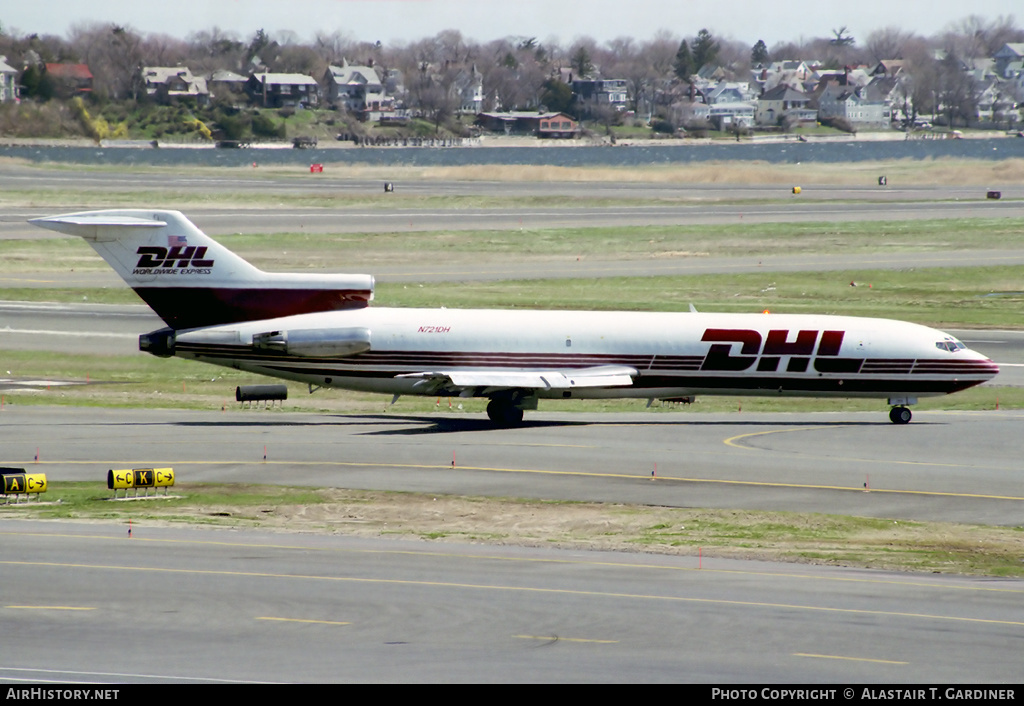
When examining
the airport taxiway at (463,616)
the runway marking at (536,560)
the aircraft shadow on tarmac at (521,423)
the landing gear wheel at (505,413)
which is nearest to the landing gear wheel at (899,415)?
the aircraft shadow on tarmac at (521,423)

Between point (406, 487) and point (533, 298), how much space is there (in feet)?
124

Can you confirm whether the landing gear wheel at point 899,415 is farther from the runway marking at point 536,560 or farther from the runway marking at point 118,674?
the runway marking at point 118,674

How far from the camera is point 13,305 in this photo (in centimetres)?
7025

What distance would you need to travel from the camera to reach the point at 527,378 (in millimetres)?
44969

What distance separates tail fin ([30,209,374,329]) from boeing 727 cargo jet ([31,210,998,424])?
0.15 feet

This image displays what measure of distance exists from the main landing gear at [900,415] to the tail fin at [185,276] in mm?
21118

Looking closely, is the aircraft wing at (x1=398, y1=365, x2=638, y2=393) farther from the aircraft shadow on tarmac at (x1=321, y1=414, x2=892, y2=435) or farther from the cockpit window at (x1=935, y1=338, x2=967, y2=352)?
the cockpit window at (x1=935, y1=338, x2=967, y2=352)

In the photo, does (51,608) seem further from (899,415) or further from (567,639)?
(899,415)

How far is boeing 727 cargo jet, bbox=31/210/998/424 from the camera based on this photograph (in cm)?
4512

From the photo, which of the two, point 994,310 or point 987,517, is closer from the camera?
point 987,517

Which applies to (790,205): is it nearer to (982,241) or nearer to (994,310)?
(982,241)

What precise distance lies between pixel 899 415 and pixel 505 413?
46.8ft

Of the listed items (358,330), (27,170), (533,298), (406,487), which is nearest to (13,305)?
(533,298)

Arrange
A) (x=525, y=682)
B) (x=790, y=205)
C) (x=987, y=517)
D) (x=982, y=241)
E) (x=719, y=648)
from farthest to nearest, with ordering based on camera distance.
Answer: (x=790, y=205) → (x=982, y=241) → (x=987, y=517) → (x=719, y=648) → (x=525, y=682)
